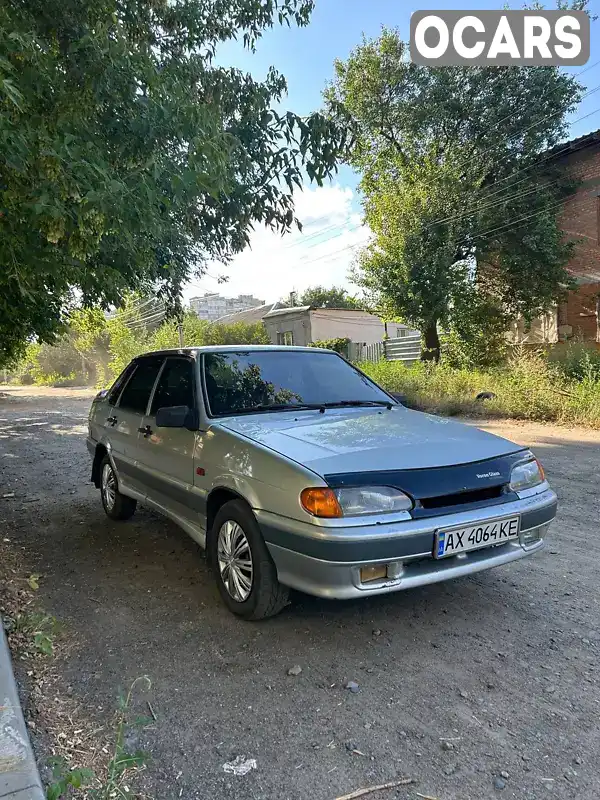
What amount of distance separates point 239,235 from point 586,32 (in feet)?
28.3

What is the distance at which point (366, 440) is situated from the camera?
3.21 meters

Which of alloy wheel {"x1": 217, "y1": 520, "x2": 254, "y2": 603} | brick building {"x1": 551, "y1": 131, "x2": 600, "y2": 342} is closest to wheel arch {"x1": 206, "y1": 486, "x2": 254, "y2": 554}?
alloy wheel {"x1": 217, "y1": 520, "x2": 254, "y2": 603}

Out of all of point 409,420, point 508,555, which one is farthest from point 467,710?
point 409,420

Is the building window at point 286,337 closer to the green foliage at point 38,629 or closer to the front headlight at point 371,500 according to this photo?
the green foliage at point 38,629

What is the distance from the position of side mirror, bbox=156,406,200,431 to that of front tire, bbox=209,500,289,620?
690mm

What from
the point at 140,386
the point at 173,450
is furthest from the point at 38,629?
the point at 140,386

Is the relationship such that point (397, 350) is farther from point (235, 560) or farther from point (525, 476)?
point (235, 560)

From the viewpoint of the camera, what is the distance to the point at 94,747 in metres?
2.25

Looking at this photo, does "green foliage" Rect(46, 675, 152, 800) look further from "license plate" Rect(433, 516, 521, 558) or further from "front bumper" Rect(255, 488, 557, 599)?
"license plate" Rect(433, 516, 521, 558)

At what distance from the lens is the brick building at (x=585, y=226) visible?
15727 millimetres

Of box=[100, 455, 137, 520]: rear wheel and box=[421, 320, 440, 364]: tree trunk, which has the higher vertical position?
box=[421, 320, 440, 364]: tree trunk

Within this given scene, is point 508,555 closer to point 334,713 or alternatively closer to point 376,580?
point 376,580

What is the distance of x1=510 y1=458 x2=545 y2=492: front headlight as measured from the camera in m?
3.22

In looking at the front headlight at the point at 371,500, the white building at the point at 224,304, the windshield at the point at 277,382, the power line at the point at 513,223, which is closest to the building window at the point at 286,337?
the power line at the point at 513,223
